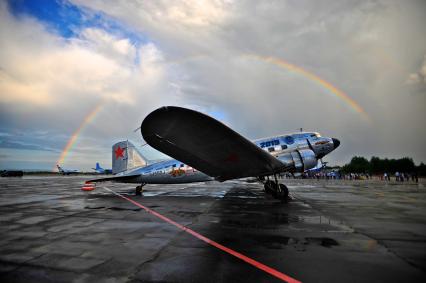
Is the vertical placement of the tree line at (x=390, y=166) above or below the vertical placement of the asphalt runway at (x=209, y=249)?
above

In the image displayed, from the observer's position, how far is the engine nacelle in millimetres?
14663

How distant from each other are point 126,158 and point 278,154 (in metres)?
12.6

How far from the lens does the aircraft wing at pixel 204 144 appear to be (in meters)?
8.28

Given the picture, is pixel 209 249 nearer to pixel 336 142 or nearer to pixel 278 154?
pixel 278 154

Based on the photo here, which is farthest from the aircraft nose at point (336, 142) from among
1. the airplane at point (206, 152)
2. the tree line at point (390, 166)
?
the tree line at point (390, 166)

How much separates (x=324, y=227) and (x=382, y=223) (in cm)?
230

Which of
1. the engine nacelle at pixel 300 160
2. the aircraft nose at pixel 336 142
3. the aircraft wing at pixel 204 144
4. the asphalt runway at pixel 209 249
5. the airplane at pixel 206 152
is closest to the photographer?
the asphalt runway at pixel 209 249

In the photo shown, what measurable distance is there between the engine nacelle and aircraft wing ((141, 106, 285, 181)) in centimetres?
91

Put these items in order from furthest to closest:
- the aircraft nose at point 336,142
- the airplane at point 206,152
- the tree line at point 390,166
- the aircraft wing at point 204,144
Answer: the tree line at point 390,166, the aircraft nose at point 336,142, the airplane at point 206,152, the aircraft wing at point 204,144

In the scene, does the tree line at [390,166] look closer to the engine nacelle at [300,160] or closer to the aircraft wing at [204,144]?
the engine nacelle at [300,160]

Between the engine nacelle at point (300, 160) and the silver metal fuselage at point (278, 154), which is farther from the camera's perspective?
the silver metal fuselage at point (278, 154)

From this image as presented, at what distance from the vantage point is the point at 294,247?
5305mm

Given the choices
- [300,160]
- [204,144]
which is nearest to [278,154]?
[300,160]

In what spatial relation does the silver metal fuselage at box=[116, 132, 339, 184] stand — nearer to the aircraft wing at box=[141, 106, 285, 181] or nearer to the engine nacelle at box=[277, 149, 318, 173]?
the engine nacelle at box=[277, 149, 318, 173]
